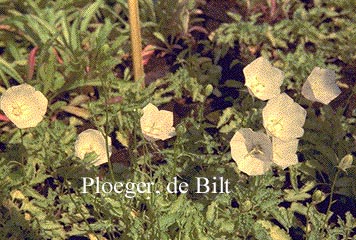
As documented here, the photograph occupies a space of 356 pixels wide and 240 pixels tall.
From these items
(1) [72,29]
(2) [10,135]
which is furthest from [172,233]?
(1) [72,29]

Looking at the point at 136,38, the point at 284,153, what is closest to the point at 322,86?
the point at 284,153

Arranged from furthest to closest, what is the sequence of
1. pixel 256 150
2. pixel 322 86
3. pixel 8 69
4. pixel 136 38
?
1. pixel 8 69
2. pixel 136 38
3. pixel 322 86
4. pixel 256 150

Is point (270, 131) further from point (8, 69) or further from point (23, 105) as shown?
point (8, 69)

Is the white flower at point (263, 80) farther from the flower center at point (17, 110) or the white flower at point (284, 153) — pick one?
the flower center at point (17, 110)

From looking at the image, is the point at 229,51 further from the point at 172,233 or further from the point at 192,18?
the point at 172,233

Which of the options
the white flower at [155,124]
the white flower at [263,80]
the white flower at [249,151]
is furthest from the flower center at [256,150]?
the white flower at [155,124]

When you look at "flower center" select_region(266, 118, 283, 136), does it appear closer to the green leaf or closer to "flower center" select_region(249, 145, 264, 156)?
"flower center" select_region(249, 145, 264, 156)

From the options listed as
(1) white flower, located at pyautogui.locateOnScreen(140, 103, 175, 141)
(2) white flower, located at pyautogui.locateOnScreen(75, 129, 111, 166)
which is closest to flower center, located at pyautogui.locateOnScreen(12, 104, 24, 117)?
(2) white flower, located at pyautogui.locateOnScreen(75, 129, 111, 166)
